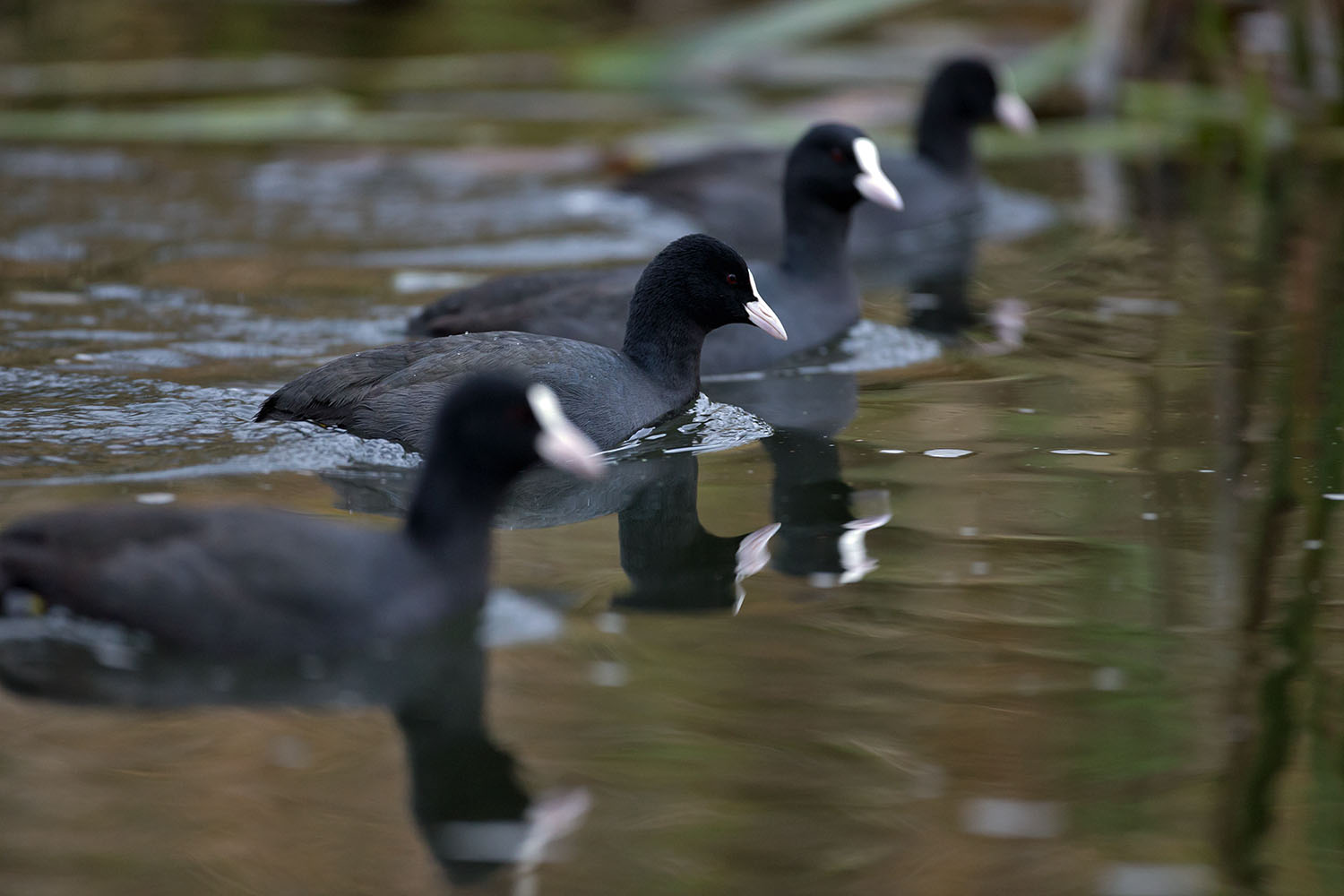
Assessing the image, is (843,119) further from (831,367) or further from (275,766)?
(275,766)

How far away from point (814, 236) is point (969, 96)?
2794mm

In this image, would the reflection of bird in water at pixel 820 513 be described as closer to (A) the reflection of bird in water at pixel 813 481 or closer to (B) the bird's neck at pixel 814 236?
(A) the reflection of bird in water at pixel 813 481

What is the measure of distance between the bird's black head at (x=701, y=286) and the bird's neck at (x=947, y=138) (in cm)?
428

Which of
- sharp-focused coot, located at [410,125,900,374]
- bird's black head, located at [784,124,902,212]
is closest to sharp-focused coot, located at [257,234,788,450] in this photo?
sharp-focused coot, located at [410,125,900,374]

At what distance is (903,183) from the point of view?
9.25m

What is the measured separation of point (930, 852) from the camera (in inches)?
114

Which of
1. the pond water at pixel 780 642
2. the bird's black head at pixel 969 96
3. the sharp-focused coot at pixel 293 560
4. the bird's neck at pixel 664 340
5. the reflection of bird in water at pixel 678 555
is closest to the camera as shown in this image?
the pond water at pixel 780 642

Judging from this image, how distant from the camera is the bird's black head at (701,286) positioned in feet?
18.6

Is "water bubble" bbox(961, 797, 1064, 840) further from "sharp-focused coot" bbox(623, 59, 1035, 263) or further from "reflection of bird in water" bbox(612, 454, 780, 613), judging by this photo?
"sharp-focused coot" bbox(623, 59, 1035, 263)

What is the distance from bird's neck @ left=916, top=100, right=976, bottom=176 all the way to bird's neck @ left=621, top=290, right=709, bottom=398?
438cm

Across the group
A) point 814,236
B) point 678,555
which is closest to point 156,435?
point 678,555

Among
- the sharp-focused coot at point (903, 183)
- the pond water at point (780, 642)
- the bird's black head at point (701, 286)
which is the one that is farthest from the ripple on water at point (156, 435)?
the sharp-focused coot at point (903, 183)

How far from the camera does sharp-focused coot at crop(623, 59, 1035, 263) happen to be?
8.91 m

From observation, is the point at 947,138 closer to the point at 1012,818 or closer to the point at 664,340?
the point at 664,340
